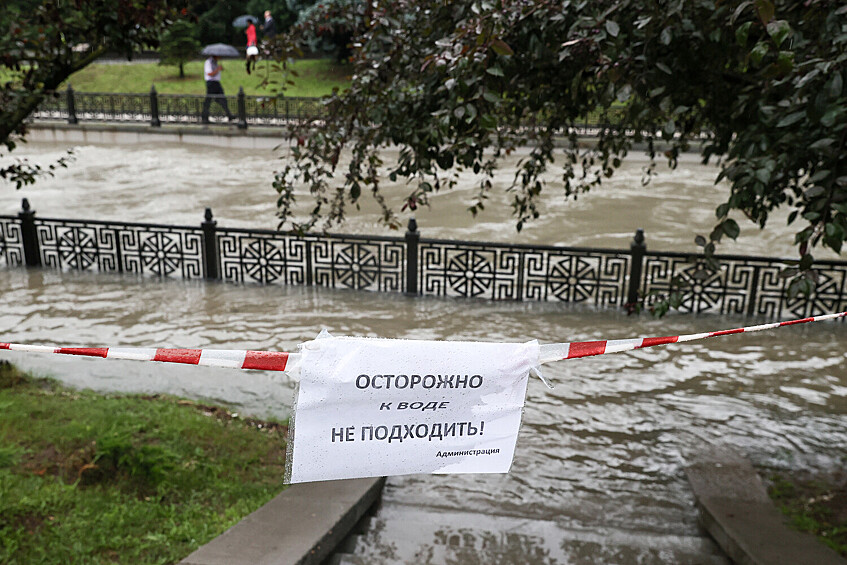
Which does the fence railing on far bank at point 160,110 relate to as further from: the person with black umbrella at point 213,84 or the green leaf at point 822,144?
the green leaf at point 822,144

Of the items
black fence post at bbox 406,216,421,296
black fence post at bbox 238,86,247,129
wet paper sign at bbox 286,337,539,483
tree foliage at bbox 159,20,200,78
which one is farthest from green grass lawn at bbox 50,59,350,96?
wet paper sign at bbox 286,337,539,483

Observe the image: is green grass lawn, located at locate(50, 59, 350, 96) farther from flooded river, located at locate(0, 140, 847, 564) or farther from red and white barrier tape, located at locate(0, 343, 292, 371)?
red and white barrier tape, located at locate(0, 343, 292, 371)

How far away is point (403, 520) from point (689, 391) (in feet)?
12.2

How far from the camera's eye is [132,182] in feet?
65.7

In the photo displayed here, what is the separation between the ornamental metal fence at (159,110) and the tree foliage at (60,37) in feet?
66.9

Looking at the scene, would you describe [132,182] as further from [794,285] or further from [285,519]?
[794,285]

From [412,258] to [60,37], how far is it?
5.16 meters

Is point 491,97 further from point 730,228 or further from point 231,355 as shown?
point 231,355

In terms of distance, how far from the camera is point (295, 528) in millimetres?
3844

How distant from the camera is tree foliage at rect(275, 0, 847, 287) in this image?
2883mm

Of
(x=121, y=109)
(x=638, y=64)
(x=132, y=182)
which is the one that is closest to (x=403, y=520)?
(x=638, y=64)

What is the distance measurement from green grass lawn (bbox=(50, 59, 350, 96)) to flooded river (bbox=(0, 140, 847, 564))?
25173 millimetres

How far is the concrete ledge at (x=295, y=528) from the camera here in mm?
3510

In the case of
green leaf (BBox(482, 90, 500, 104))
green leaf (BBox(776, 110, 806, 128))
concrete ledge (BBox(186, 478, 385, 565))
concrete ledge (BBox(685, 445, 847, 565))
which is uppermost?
green leaf (BBox(482, 90, 500, 104))
